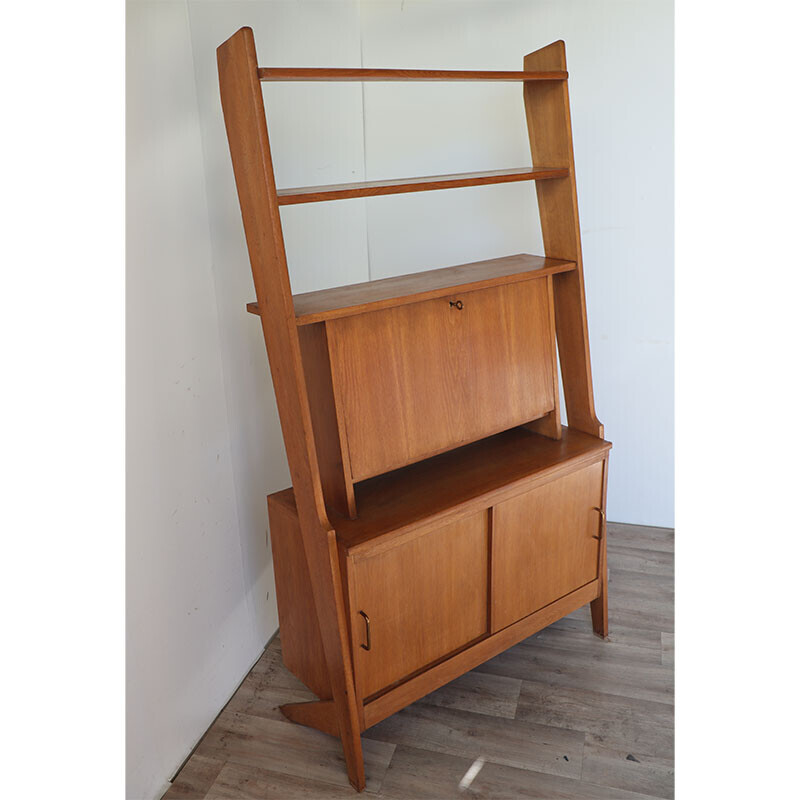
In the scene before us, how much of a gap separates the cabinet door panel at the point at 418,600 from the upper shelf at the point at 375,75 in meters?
1.15

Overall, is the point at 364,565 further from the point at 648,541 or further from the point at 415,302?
the point at 648,541

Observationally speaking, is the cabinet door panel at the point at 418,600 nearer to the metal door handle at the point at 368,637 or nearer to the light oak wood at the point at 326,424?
the metal door handle at the point at 368,637

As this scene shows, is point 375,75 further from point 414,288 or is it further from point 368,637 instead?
point 368,637

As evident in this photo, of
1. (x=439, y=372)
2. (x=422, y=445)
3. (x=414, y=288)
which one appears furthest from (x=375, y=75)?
(x=422, y=445)

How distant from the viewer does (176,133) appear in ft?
6.31

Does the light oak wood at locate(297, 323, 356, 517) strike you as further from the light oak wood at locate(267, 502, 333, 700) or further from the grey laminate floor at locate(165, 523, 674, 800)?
the grey laminate floor at locate(165, 523, 674, 800)

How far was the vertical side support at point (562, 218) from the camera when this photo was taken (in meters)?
2.21

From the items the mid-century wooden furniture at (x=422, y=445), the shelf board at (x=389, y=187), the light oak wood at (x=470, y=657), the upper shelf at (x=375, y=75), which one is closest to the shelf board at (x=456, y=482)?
the mid-century wooden furniture at (x=422, y=445)

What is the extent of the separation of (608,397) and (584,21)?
1.47 meters

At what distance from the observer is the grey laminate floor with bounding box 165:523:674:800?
1.99 m

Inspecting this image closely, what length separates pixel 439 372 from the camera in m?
2.08

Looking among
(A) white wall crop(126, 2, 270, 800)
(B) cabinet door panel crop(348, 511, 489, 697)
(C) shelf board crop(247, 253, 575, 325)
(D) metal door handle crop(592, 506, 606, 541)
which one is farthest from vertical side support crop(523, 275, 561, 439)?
(A) white wall crop(126, 2, 270, 800)

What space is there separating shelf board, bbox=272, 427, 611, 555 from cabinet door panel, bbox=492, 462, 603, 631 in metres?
0.06
